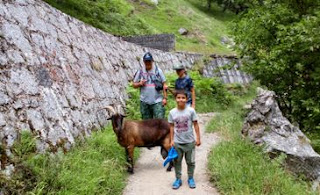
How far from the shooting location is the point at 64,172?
5227 mm

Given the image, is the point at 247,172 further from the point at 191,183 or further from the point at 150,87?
the point at 150,87

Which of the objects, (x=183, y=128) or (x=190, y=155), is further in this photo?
(x=190, y=155)

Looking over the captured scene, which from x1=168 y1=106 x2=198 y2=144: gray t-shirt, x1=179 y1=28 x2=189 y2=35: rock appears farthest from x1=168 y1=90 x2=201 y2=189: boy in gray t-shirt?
x1=179 y1=28 x2=189 y2=35: rock

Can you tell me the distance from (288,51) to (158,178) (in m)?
5.49

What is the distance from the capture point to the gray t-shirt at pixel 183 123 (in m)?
6.00

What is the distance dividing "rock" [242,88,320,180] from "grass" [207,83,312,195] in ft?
1.15

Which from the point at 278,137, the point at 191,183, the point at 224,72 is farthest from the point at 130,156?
A: the point at 224,72

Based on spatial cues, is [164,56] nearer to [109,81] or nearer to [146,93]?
[109,81]

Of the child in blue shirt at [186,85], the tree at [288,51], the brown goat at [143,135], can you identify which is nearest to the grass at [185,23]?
the tree at [288,51]

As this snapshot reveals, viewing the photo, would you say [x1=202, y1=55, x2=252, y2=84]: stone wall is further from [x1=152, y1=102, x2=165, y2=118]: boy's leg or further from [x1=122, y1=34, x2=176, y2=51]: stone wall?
[x1=152, y1=102, x2=165, y2=118]: boy's leg

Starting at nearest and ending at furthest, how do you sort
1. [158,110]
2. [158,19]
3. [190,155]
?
[190,155] → [158,110] → [158,19]

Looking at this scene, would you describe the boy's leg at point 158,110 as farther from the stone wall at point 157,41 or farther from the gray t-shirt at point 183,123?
the stone wall at point 157,41

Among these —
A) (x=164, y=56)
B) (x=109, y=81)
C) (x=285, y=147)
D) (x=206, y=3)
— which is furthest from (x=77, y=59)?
(x=206, y=3)

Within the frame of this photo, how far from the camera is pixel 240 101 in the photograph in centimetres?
1622
